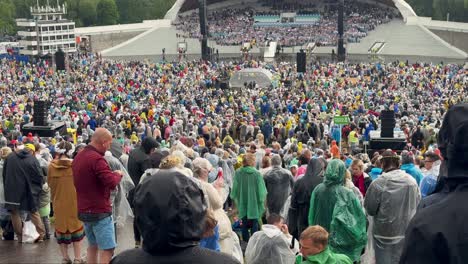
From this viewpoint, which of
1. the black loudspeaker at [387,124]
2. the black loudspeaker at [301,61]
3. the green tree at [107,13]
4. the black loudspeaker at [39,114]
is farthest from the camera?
the green tree at [107,13]

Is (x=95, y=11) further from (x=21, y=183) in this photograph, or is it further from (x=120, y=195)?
(x=120, y=195)

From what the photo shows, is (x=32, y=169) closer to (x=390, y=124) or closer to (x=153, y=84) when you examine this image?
(x=390, y=124)

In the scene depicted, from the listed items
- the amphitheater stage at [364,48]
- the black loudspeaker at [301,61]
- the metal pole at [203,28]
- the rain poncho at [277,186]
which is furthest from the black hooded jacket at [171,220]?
the amphitheater stage at [364,48]

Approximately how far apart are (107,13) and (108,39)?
9500mm

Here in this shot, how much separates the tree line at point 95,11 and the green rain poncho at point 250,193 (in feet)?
230

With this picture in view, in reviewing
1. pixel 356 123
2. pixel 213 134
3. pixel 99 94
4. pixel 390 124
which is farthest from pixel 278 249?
pixel 99 94

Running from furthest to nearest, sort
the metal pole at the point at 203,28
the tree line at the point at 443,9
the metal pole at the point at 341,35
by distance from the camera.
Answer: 1. the tree line at the point at 443,9
2. the metal pole at the point at 203,28
3. the metal pole at the point at 341,35

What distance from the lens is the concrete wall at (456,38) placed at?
61.8 meters

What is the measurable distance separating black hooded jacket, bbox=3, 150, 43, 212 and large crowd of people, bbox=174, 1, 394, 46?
53.7 m

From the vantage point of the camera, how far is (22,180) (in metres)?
9.55

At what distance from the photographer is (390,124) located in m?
16.8

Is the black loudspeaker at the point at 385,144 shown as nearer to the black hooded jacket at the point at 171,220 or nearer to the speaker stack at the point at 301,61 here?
the black hooded jacket at the point at 171,220

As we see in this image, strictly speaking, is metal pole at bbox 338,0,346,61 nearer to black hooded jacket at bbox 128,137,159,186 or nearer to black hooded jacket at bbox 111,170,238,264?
black hooded jacket at bbox 128,137,159,186

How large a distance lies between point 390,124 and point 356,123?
31.6 feet
